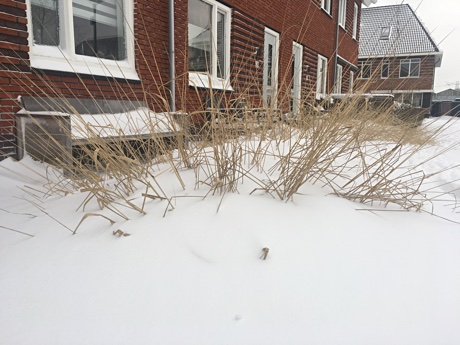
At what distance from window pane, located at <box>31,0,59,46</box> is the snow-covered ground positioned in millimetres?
2573

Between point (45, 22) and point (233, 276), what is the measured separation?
362 centimetres

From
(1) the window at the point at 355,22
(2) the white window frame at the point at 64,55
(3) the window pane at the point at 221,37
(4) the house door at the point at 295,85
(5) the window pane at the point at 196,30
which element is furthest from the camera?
(1) the window at the point at 355,22

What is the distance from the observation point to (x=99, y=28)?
4.17 m

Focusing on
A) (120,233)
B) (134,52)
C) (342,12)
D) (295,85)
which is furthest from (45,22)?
(342,12)

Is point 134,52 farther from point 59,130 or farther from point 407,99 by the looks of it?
point 407,99

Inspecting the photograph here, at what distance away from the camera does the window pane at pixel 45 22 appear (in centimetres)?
342

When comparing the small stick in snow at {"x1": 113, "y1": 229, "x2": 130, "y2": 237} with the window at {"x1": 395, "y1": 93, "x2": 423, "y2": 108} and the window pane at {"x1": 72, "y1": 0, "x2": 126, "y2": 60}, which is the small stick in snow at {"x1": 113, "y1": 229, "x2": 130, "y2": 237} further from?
the window pane at {"x1": 72, "y1": 0, "x2": 126, "y2": 60}

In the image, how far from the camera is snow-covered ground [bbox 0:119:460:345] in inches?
37.7

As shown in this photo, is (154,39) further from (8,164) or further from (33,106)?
(8,164)

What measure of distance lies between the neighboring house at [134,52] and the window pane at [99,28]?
0.01m

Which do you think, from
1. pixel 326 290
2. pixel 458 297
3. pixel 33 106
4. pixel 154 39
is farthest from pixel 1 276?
pixel 154 39

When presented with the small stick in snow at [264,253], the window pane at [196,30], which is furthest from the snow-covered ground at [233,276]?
the window pane at [196,30]

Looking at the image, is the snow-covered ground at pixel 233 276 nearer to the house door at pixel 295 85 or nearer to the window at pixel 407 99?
the house door at pixel 295 85

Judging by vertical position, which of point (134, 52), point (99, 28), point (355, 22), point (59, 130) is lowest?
point (59, 130)
